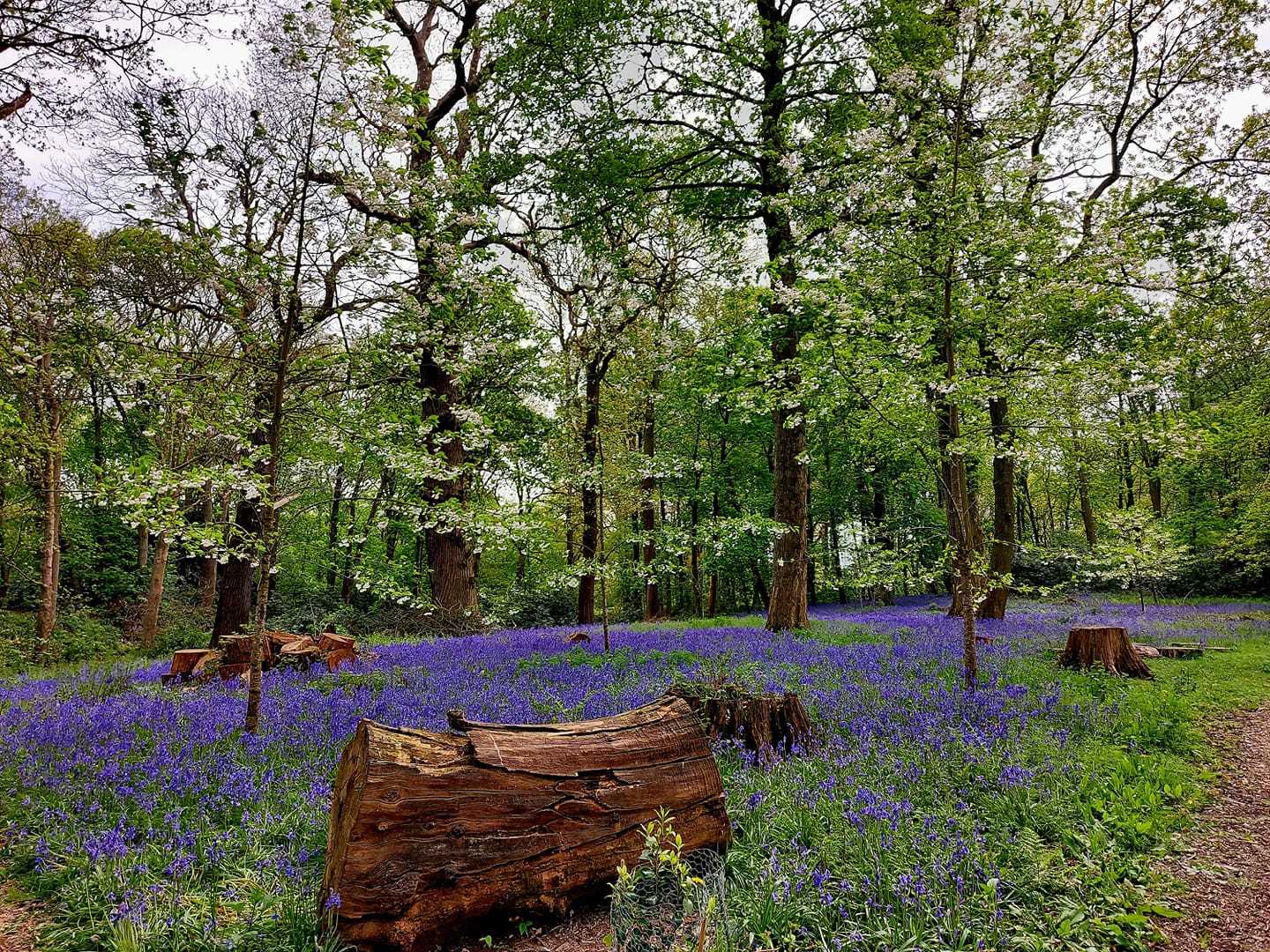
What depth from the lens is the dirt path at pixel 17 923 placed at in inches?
124

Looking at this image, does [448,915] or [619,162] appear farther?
[619,162]

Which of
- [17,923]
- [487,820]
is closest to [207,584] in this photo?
[17,923]

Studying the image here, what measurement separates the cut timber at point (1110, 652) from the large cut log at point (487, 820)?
831 cm

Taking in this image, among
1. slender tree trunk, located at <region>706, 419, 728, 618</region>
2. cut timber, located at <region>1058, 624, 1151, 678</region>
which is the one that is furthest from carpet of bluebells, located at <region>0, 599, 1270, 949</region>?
slender tree trunk, located at <region>706, 419, 728, 618</region>

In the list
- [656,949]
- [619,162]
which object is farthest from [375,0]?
[656,949]

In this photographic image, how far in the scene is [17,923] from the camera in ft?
10.9

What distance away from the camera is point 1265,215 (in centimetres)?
1352

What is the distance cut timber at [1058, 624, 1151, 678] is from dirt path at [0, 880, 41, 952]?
12.0 m

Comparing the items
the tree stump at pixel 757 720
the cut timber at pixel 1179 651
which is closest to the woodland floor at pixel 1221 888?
the tree stump at pixel 757 720

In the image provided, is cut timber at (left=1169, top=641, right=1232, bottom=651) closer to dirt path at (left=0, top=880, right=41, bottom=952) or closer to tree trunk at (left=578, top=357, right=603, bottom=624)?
tree trunk at (left=578, top=357, right=603, bottom=624)

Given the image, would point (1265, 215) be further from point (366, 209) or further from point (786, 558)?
point (366, 209)

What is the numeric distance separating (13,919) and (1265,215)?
74.9 feet

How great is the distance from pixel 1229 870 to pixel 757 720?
3.39m

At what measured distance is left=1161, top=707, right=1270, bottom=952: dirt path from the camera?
3.32m
